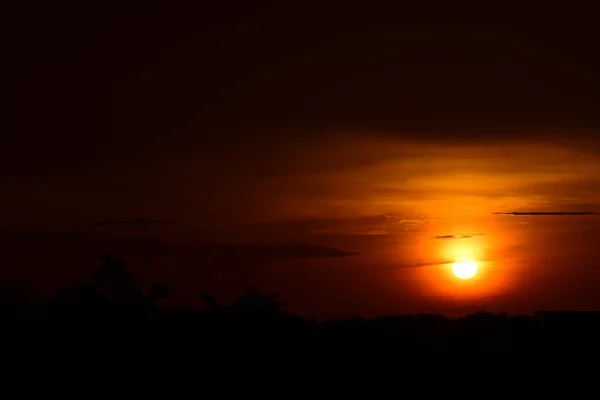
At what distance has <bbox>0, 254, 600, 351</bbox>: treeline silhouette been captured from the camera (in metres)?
42.9

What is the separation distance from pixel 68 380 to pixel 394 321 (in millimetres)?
16870

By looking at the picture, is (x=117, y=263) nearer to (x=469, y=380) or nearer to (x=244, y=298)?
(x=244, y=298)

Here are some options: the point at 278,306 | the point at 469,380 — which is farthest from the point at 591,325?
the point at 278,306


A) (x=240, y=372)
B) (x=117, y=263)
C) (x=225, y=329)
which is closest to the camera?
(x=240, y=372)

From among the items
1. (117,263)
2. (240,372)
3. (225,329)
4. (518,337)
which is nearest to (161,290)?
(117,263)

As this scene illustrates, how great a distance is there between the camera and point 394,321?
50.6m

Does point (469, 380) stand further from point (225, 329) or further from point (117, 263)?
point (117, 263)

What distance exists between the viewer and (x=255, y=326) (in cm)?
4422

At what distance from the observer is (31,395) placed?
1468 inches

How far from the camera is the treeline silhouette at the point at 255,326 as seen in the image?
42.9 metres

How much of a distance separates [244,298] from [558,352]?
45.3 feet

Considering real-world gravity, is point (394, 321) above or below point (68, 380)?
above

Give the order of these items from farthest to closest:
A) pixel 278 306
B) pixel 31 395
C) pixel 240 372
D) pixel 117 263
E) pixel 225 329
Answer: pixel 117 263 < pixel 278 306 < pixel 225 329 < pixel 240 372 < pixel 31 395

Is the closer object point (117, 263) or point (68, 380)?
point (68, 380)
